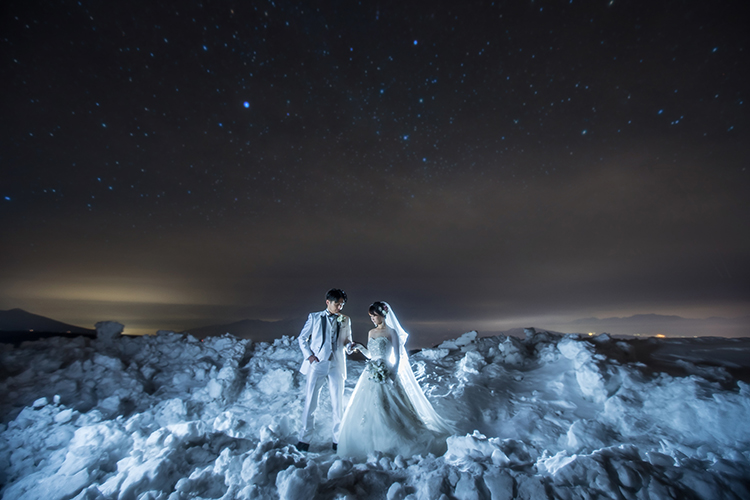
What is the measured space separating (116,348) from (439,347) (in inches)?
377

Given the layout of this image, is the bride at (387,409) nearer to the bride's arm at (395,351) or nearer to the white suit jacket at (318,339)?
the bride's arm at (395,351)

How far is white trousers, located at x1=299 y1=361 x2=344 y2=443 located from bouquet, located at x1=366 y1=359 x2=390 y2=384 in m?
0.58

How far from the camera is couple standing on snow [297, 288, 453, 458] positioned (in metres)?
4.38

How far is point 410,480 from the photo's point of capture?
113 inches

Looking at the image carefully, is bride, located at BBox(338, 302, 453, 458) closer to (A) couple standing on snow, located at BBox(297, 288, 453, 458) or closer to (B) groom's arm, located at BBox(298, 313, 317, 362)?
(A) couple standing on snow, located at BBox(297, 288, 453, 458)

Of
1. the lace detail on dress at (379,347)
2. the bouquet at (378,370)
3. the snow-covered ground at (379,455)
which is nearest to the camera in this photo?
the snow-covered ground at (379,455)

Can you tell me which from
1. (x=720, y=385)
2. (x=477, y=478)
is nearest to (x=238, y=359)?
(x=477, y=478)

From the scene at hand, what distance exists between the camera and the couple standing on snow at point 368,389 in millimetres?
4375

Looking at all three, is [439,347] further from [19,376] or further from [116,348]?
[19,376]

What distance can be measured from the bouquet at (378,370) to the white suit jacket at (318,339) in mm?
521

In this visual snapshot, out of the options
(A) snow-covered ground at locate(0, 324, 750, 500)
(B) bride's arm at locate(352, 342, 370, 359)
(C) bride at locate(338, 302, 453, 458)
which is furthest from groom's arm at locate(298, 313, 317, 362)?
(A) snow-covered ground at locate(0, 324, 750, 500)

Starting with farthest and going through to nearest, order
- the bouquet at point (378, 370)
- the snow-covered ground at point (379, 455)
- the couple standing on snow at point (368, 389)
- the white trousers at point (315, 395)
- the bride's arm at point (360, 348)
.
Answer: the bride's arm at point (360, 348), the bouquet at point (378, 370), the white trousers at point (315, 395), the couple standing on snow at point (368, 389), the snow-covered ground at point (379, 455)

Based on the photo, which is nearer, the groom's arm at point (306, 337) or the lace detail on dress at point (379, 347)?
the groom's arm at point (306, 337)

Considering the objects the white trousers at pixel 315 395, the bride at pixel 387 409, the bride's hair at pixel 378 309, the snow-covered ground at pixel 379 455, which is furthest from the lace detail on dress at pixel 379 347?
the snow-covered ground at pixel 379 455
